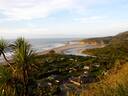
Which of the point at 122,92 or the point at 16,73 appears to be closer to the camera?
the point at 122,92

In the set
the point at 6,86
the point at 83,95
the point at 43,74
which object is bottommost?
the point at 43,74

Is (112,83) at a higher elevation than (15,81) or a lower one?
higher

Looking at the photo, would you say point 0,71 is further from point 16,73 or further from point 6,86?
point 16,73

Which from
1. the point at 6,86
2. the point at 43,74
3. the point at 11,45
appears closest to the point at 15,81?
the point at 6,86

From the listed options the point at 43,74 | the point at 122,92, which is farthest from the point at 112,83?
the point at 43,74

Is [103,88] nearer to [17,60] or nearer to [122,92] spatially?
[122,92]

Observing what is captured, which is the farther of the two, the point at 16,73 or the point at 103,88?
the point at 16,73

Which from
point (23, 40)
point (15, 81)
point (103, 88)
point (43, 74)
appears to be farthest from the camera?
point (43, 74)

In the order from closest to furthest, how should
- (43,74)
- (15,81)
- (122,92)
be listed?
(122,92)
(15,81)
(43,74)

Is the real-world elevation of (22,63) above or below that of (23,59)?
below
